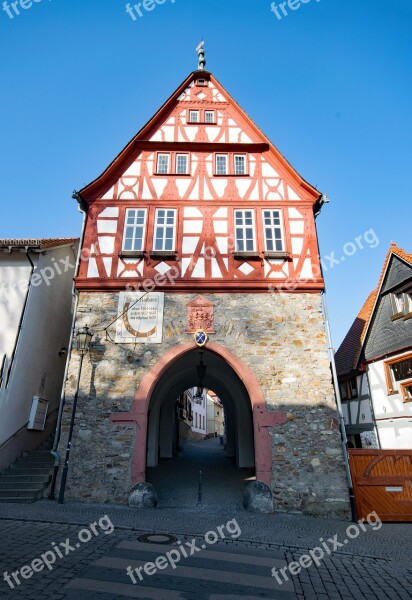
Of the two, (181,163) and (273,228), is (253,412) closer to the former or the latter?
(273,228)

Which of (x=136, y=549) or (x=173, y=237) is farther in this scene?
(x=173, y=237)

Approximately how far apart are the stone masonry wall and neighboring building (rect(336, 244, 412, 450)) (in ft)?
20.3

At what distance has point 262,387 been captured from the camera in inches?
377

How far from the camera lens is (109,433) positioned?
30.1 ft

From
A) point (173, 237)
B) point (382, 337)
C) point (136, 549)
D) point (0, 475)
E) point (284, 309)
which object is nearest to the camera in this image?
point (136, 549)

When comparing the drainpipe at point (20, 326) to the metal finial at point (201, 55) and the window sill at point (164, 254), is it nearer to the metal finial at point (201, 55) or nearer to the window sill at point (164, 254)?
the window sill at point (164, 254)

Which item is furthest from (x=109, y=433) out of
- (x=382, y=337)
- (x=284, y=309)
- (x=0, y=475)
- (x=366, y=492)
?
(x=382, y=337)

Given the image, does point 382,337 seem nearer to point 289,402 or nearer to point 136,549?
point 289,402

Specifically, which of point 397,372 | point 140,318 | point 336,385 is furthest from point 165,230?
point 397,372

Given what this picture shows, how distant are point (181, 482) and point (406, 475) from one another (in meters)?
6.02

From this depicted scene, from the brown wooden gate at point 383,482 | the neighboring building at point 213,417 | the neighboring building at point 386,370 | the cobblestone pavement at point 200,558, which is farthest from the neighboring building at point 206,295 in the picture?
the neighboring building at point 213,417

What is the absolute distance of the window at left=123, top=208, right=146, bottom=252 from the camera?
11.1m

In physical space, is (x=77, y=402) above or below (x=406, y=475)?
above

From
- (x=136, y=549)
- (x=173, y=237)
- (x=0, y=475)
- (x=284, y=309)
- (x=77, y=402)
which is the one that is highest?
(x=173, y=237)
